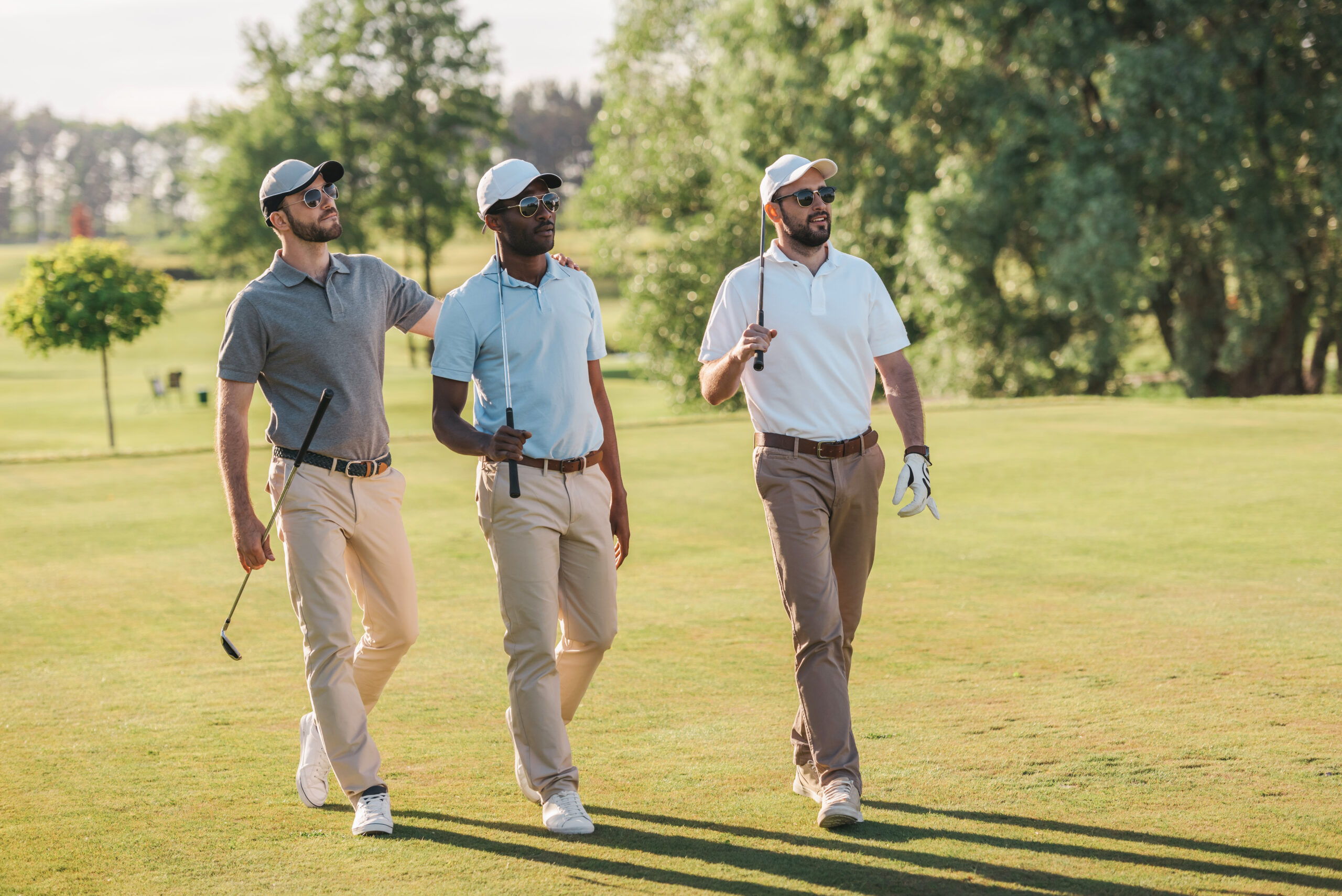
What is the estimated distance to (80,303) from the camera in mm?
27984

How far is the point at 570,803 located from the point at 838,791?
89cm

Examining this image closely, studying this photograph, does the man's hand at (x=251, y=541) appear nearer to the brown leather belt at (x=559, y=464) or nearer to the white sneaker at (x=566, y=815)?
the brown leather belt at (x=559, y=464)

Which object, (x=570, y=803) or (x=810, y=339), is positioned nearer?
(x=570, y=803)

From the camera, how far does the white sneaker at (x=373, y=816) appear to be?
462 centimetres

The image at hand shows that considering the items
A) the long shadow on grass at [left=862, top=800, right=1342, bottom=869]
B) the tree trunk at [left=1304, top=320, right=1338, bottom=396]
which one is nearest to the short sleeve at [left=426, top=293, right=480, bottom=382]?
the long shadow on grass at [left=862, top=800, right=1342, bottom=869]

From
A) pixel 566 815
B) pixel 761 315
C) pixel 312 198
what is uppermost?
pixel 312 198

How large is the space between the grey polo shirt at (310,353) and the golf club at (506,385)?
400mm

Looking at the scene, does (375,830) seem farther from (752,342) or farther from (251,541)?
(752,342)

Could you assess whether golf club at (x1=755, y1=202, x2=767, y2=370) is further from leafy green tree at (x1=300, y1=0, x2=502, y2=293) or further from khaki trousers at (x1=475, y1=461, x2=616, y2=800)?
leafy green tree at (x1=300, y1=0, x2=502, y2=293)

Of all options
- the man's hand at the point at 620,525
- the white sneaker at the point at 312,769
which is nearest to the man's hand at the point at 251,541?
the white sneaker at the point at 312,769

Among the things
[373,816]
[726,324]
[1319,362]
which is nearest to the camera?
[373,816]

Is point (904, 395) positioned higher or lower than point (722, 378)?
lower

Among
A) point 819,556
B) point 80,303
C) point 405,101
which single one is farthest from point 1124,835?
point 405,101

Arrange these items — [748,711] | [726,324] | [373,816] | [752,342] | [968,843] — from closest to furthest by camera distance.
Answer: [968,843] < [373,816] < [752,342] < [726,324] < [748,711]
